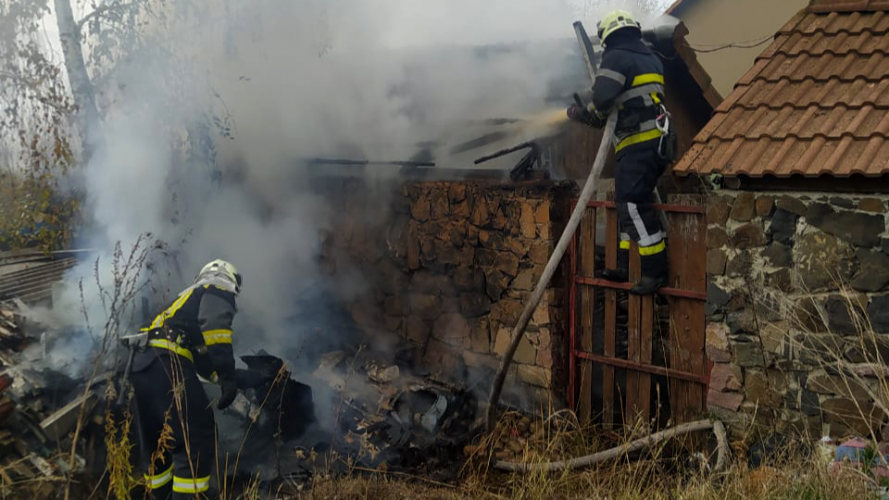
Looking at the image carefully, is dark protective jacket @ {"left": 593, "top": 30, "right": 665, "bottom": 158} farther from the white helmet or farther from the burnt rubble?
the white helmet

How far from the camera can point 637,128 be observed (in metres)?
4.94

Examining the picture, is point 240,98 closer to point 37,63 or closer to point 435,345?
point 37,63

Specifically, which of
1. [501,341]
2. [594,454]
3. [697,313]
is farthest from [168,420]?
[697,313]

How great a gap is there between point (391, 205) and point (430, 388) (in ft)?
7.06

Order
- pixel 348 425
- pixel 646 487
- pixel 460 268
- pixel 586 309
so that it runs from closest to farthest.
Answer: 1. pixel 646 487
2. pixel 586 309
3. pixel 348 425
4. pixel 460 268

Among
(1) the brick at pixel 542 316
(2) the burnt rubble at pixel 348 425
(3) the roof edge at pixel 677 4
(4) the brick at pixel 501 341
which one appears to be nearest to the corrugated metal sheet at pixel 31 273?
(2) the burnt rubble at pixel 348 425

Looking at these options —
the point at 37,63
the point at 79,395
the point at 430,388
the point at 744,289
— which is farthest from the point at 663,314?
the point at 37,63

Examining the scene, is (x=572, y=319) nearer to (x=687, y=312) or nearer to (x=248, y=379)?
(x=687, y=312)

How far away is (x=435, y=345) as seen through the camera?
6777mm

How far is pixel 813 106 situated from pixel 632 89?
1.26 meters

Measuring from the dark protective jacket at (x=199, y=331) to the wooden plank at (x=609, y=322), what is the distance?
9.75ft

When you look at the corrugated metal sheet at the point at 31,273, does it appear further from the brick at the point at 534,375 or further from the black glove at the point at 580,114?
the black glove at the point at 580,114

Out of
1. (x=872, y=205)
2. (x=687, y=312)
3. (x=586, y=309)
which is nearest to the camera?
(x=872, y=205)

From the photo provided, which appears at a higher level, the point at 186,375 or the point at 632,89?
the point at 632,89
